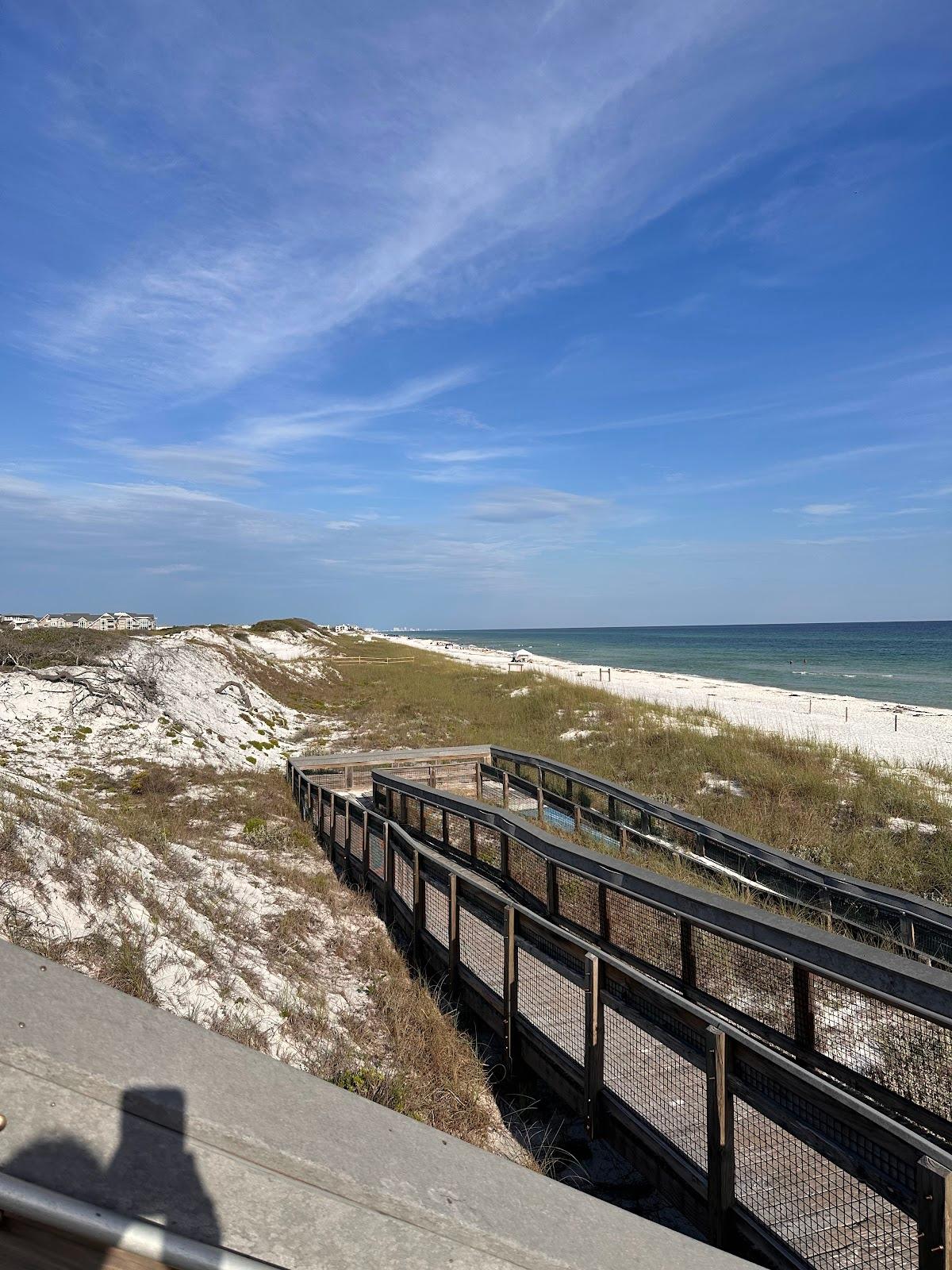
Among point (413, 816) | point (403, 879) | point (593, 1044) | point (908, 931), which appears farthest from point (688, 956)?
point (413, 816)

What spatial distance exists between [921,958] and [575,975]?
419 centimetres

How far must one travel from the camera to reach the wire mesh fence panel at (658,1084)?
4250 mm

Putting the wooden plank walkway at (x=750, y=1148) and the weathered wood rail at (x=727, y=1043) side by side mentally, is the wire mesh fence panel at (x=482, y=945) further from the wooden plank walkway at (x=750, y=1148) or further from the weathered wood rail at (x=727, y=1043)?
the wooden plank walkway at (x=750, y=1148)

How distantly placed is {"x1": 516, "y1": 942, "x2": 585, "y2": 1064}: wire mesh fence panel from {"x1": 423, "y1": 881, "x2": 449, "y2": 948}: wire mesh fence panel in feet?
4.75

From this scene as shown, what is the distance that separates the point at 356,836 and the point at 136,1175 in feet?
29.2

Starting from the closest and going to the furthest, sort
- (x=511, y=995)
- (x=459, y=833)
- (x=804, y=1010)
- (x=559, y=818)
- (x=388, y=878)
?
(x=804, y=1010) → (x=511, y=995) → (x=388, y=878) → (x=459, y=833) → (x=559, y=818)

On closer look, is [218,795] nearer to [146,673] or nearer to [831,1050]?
[146,673]

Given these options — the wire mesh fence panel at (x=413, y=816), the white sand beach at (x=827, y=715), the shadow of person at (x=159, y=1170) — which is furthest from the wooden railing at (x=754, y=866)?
the white sand beach at (x=827, y=715)

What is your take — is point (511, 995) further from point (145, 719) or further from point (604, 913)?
point (145, 719)

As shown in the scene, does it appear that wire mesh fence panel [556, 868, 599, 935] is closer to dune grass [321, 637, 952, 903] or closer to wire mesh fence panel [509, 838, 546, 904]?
wire mesh fence panel [509, 838, 546, 904]

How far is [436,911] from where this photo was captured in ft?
24.7

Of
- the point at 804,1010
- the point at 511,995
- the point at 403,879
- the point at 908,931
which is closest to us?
the point at 804,1010

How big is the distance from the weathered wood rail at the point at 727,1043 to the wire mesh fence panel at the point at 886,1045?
0.01 m

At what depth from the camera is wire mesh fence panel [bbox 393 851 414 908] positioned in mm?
8305
